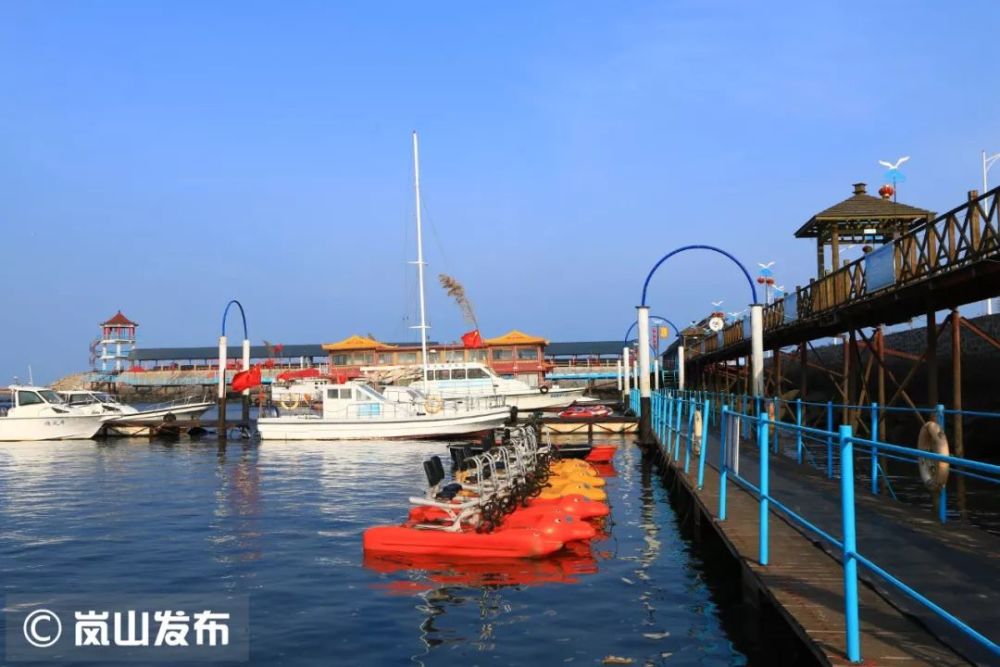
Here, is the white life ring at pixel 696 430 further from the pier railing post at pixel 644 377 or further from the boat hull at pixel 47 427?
the boat hull at pixel 47 427

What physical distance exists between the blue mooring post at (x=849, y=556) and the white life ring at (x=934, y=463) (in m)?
3.96

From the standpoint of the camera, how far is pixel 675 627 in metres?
9.35

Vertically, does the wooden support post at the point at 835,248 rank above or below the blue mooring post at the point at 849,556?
above

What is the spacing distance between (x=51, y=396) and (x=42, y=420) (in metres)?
1.99

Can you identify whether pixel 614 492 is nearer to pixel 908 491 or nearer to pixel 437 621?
pixel 908 491

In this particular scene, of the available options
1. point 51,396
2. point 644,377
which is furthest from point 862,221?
point 51,396

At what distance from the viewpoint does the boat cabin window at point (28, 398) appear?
39531 mm

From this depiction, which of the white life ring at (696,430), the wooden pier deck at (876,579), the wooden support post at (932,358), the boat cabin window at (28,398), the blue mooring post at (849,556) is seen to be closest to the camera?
the blue mooring post at (849,556)

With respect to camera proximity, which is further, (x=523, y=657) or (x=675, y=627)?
(x=675, y=627)

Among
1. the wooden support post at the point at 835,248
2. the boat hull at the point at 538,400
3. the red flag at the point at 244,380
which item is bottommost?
the boat hull at the point at 538,400

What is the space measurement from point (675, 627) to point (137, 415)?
36606mm

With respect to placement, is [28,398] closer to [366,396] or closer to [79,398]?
[79,398]

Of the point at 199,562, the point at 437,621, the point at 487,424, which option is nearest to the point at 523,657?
the point at 437,621

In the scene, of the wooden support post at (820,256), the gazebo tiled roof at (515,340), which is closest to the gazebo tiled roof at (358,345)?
the gazebo tiled roof at (515,340)
